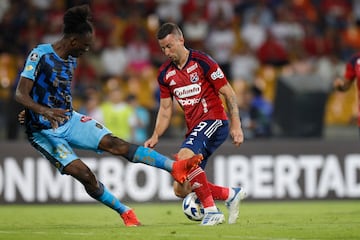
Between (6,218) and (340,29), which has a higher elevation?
(340,29)

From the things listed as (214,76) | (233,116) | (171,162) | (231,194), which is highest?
(214,76)

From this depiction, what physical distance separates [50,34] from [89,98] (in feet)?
12.2

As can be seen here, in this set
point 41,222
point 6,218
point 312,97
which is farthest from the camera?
point 312,97

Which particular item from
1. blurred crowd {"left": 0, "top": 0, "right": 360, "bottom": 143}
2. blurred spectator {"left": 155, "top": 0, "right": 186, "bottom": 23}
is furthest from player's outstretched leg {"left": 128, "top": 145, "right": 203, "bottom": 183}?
blurred spectator {"left": 155, "top": 0, "right": 186, "bottom": 23}

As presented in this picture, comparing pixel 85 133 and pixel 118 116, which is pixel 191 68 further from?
pixel 118 116

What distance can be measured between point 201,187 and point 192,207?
555mm

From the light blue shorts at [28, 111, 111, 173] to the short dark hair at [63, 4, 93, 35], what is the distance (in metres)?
0.98

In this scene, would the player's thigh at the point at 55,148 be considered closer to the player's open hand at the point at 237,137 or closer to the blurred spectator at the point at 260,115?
the player's open hand at the point at 237,137

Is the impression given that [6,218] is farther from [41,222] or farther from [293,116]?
[293,116]

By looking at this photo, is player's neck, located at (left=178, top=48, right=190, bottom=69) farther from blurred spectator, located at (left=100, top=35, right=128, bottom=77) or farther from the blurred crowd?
blurred spectator, located at (left=100, top=35, right=128, bottom=77)

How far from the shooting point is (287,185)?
16438 millimetres

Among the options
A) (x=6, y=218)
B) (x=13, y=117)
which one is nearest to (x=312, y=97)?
(x=13, y=117)

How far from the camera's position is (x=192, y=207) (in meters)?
11.0

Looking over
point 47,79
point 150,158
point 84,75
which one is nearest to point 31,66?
point 47,79
